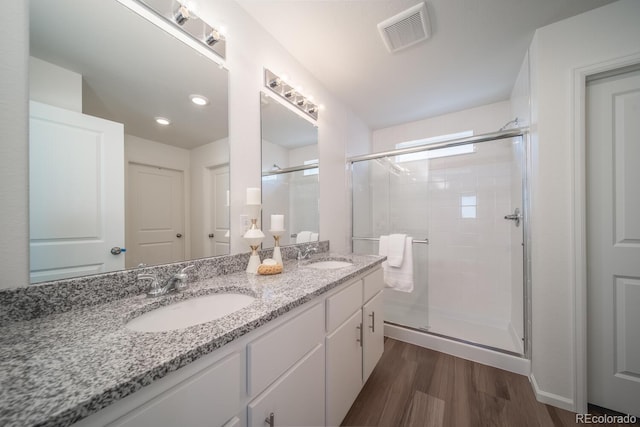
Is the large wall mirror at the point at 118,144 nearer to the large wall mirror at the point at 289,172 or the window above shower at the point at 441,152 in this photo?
the large wall mirror at the point at 289,172

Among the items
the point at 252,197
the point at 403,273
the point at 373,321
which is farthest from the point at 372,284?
the point at 252,197

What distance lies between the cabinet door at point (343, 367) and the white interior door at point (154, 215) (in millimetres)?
817

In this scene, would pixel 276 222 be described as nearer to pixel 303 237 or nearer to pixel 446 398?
pixel 303 237

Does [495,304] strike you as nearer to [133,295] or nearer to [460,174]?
[460,174]

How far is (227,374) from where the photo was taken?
572mm

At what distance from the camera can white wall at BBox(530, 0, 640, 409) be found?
1277 millimetres

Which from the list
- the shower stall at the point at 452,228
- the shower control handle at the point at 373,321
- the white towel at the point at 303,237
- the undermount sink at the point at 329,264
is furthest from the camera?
the shower stall at the point at 452,228

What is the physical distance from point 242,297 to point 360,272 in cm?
68

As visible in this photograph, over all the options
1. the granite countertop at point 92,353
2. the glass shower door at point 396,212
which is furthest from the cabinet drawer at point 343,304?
the glass shower door at point 396,212

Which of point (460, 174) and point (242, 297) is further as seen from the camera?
point (460, 174)

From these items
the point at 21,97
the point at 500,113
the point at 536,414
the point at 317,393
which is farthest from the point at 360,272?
the point at 500,113

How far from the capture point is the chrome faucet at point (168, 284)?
825 mm

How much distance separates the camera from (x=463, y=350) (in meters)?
1.80

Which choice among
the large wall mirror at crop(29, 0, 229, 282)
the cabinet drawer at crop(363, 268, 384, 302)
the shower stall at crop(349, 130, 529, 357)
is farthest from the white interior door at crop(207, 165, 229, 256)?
the shower stall at crop(349, 130, 529, 357)
